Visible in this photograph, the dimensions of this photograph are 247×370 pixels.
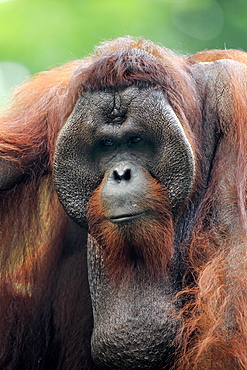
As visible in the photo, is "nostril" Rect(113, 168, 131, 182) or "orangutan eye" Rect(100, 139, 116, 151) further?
"orangutan eye" Rect(100, 139, 116, 151)

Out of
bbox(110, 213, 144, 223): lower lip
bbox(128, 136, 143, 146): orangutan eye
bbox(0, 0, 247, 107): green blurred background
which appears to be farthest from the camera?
bbox(0, 0, 247, 107): green blurred background

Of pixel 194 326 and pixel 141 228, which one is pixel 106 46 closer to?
pixel 141 228

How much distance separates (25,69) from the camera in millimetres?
5570

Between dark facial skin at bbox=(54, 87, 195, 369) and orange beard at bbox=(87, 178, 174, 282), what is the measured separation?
12mm

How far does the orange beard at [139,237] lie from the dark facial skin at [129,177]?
1 cm

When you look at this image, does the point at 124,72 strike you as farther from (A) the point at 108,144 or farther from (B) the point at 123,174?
(B) the point at 123,174

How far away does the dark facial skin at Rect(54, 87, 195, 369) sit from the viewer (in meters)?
2.33

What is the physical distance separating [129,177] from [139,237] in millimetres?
224

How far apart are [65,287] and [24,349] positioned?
1.26 ft

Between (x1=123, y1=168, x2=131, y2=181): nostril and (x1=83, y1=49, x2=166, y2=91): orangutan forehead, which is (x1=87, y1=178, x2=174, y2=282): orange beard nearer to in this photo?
(x1=123, y1=168, x2=131, y2=181): nostril

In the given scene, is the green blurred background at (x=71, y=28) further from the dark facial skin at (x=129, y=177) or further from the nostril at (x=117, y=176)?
the nostril at (x=117, y=176)

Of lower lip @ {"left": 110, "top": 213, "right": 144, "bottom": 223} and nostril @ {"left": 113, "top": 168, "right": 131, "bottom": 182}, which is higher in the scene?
nostril @ {"left": 113, "top": 168, "right": 131, "bottom": 182}

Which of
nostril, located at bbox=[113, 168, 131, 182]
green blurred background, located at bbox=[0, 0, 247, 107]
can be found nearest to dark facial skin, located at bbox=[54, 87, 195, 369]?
nostril, located at bbox=[113, 168, 131, 182]

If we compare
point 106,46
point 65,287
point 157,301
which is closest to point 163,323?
Result: point 157,301
